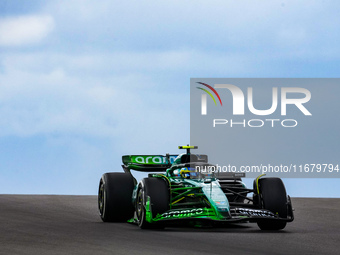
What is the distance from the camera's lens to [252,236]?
46.5ft

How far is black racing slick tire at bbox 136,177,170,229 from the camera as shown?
1541 centimetres

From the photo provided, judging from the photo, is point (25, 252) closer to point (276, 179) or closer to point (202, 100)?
point (276, 179)

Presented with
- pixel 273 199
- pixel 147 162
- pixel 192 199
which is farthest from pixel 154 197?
pixel 147 162

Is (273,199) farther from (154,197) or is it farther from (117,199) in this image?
(117,199)

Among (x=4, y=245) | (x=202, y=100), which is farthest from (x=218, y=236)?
(x=202, y=100)

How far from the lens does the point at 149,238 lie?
44.3 feet

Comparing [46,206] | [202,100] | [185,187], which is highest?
[202,100]

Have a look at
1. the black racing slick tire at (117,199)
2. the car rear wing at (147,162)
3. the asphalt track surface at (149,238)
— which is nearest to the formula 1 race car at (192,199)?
the black racing slick tire at (117,199)

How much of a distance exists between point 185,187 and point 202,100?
9.52 m

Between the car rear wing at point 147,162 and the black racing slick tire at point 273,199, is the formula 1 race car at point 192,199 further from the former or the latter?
the car rear wing at point 147,162

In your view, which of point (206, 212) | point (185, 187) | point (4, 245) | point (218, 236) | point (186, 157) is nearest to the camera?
point (4, 245)

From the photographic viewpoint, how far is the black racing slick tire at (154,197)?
50.6ft

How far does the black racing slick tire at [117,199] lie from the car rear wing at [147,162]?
1.26 meters

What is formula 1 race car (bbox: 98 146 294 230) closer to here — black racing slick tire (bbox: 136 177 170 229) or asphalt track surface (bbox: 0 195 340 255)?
black racing slick tire (bbox: 136 177 170 229)
